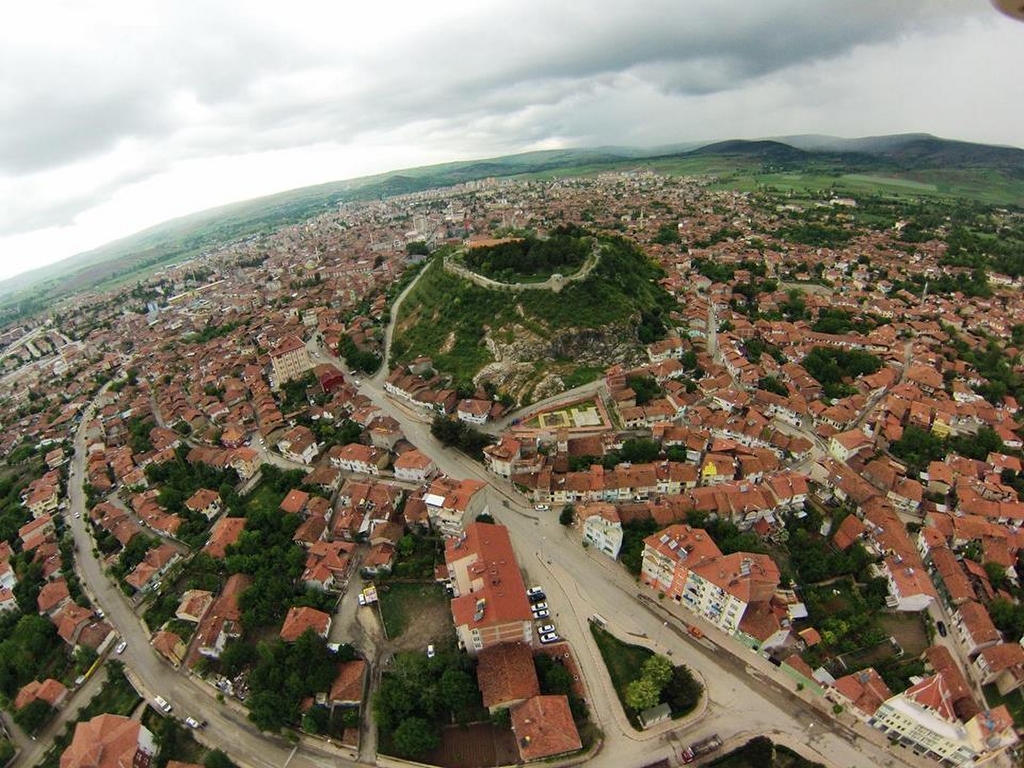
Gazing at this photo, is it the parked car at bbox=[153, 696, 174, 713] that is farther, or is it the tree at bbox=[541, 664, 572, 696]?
the parked car at bbox=[153, 696, 174, 713]

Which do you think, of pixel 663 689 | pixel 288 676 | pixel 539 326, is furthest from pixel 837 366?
pixel 288 676

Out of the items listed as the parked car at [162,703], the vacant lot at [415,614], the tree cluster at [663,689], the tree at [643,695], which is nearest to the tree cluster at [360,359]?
the vacant lot at [415,614]

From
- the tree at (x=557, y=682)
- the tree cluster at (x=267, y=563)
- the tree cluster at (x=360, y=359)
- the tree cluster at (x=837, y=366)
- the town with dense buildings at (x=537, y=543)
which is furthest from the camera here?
the tree cluster at (x=360, y=359)

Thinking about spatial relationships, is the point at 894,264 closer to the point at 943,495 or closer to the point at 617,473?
the point at 943,495

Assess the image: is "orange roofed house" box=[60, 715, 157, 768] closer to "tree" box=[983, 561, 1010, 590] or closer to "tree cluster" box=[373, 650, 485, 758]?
"tree cluster" box=[373, 650, 485, 758]

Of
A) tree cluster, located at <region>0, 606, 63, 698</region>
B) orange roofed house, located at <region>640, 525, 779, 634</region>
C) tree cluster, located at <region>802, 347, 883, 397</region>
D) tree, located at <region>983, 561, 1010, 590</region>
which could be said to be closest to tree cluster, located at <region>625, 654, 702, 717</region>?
orange roofed house, located at <region>640, 525, 779, 634</region>

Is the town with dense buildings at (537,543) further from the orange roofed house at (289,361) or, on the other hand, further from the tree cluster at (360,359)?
the tree cluster at (360,359)
